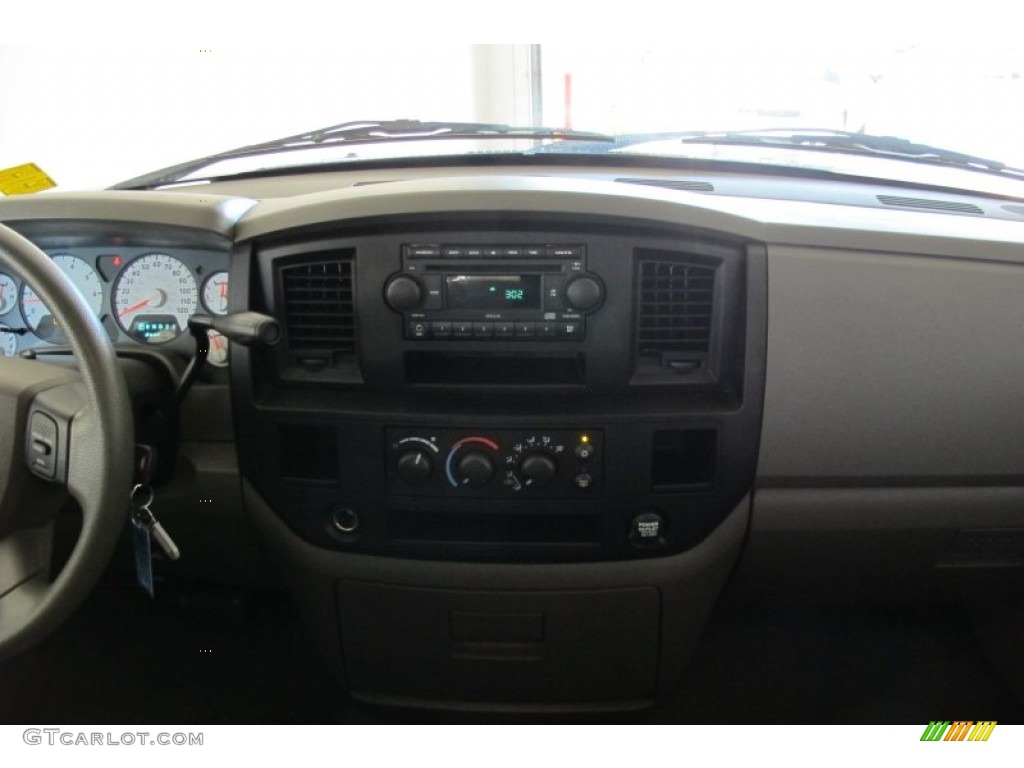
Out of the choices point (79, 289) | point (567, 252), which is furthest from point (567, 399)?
point (79, 289)

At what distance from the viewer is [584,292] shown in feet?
3.40

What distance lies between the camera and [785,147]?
5.17 feet

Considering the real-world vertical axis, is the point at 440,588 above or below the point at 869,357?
below

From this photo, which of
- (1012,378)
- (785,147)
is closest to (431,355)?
(1012,378)

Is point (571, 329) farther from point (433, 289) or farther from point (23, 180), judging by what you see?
point (23, 180)

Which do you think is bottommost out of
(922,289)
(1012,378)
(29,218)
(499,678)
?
(499,678)

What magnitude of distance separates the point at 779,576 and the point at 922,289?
1.63 feet

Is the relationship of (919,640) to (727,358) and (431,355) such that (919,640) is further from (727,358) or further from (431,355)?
(431,355)

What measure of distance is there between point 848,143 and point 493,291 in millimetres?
921

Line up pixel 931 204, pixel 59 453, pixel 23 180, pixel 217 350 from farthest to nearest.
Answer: pixel 23 180 < pixel 931 204 < pixel 217 350 < pixel 59 453

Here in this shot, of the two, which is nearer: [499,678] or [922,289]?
[922,289]

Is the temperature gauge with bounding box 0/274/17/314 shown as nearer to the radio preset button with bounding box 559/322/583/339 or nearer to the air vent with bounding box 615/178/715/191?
the radio preset button with bounding box 559/322/583/339

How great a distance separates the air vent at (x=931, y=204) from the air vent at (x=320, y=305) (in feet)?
2.87
